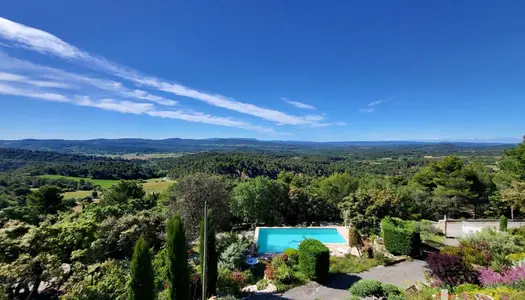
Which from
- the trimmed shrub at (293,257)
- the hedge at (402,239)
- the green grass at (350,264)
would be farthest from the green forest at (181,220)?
the green grass at (350,264)

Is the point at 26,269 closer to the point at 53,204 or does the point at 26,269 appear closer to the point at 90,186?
the point at 53,204

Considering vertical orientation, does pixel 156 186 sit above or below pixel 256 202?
below

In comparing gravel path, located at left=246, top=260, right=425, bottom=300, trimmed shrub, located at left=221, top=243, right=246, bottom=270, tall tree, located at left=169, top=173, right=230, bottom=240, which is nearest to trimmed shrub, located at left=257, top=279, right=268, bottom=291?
gravel path, located at left=246, top=260, right=425, bottom=300

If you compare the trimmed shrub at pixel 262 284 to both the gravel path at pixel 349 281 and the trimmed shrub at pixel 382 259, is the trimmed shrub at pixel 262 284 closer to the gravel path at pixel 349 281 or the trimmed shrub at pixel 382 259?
the gravel path at pixel 349 281

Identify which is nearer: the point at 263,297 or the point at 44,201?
the point at 263,297

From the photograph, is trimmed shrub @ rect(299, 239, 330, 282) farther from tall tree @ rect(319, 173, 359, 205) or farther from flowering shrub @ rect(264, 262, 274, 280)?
tall tree @ rect(319, 173, 359, 205)

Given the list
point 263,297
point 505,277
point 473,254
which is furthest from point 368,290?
point 473,254

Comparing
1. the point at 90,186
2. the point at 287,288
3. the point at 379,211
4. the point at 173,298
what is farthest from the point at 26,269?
the point at 90,186

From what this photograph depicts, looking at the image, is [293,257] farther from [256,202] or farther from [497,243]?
[497,243]
